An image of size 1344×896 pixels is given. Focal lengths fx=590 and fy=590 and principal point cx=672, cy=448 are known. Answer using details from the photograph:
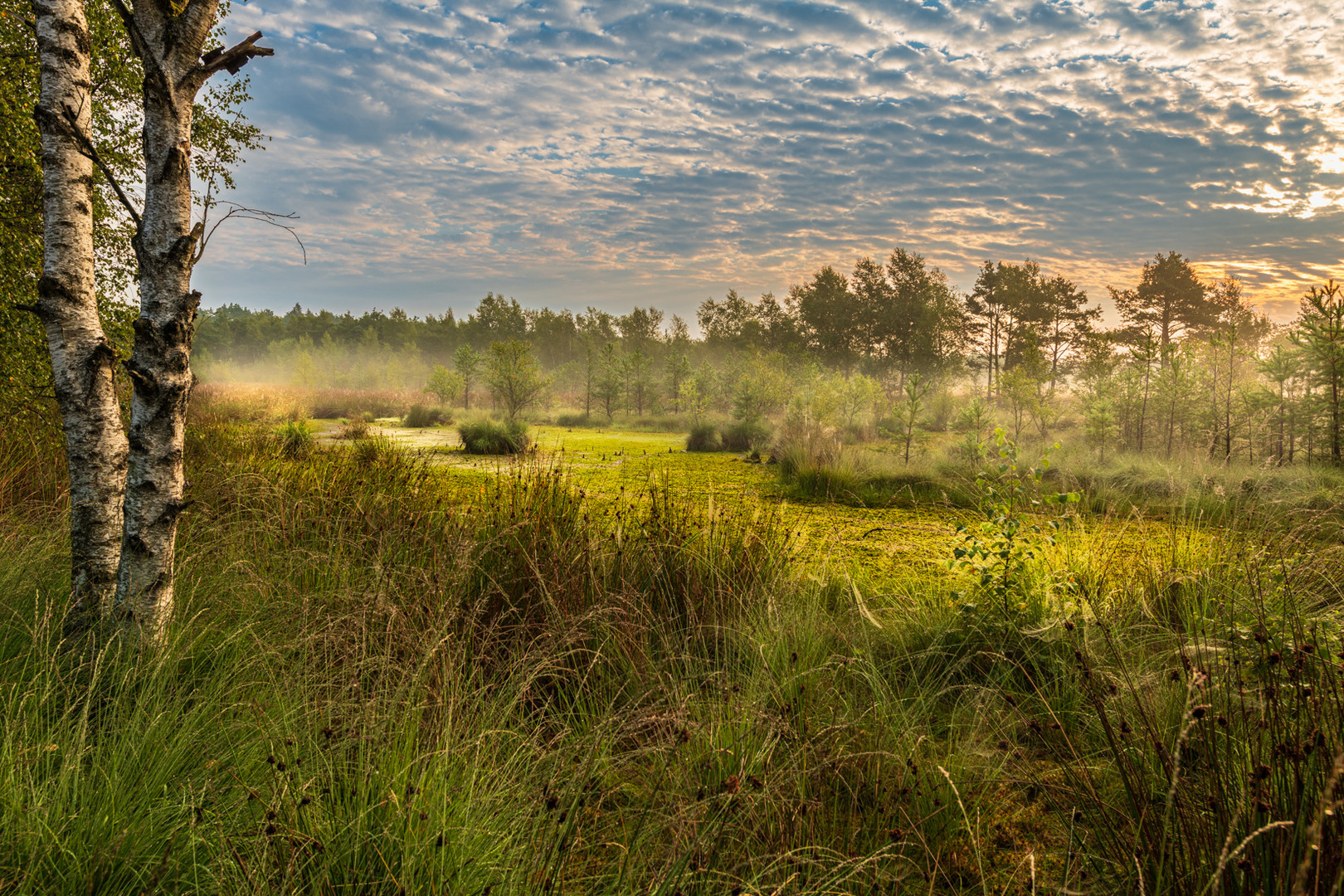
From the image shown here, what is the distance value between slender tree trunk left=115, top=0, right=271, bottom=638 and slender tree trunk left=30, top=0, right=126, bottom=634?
31 cm

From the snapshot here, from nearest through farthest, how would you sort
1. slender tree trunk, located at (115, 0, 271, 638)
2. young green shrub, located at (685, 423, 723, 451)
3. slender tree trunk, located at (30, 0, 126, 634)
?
slender tree trunk, located at (115, 0, 271, 638) < slender tree trunk, located at (30, 0, 126, 634) < young green shrub, located at (685, 423, 723, 451)

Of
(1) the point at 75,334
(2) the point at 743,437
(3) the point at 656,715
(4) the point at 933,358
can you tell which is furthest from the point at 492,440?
(4) the point at 933,358

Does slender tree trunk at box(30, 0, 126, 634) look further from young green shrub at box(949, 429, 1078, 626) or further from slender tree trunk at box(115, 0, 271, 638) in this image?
young green shrub at box(949, 429, 1078, 626)

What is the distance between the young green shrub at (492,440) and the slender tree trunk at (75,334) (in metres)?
7.57

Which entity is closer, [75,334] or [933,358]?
[75,334]

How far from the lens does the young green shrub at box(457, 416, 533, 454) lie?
34.7ft

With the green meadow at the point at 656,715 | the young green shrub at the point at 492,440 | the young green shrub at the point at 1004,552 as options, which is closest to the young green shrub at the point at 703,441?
the young green shrub at the point at 492,440

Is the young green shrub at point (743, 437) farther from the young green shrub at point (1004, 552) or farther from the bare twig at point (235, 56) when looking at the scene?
the bare twig at point (235, 56)

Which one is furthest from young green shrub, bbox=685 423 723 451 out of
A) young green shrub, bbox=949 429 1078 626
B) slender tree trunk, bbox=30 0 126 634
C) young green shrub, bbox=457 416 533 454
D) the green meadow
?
slender tree trunk, bbox=30 0 126 634

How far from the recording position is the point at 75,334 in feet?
8.46

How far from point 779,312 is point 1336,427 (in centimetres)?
3827

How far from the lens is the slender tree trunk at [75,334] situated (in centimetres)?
255

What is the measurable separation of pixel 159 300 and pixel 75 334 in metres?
0.55

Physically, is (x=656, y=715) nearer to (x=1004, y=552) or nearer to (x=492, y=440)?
(x=1004, y=552)
